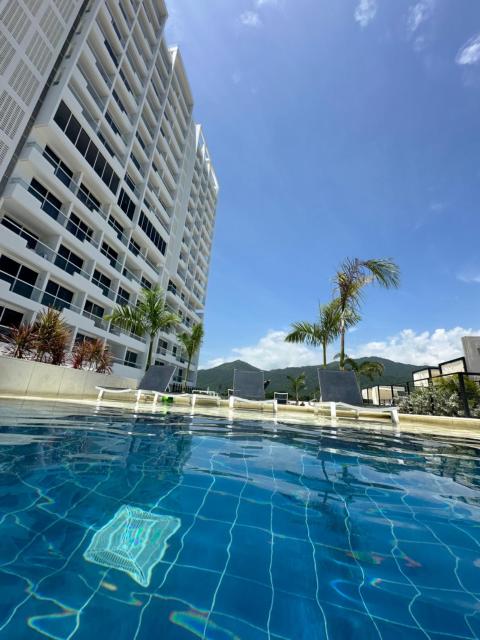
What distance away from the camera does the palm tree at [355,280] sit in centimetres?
1009

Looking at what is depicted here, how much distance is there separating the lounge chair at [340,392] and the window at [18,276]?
49.3ft

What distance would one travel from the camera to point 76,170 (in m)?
18.3

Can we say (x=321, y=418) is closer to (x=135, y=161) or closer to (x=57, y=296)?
(x=57, y=296)

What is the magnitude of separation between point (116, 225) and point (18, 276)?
10722 millimetres

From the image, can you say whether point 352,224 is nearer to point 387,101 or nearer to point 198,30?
point 387,101

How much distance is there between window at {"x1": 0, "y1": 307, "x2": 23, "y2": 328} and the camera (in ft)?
44.2

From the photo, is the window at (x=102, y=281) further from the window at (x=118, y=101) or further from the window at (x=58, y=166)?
the window at (x=118, y=101)

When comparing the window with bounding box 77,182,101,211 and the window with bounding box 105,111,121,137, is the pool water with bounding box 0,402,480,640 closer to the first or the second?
the window with bounding box 77,182,101,211

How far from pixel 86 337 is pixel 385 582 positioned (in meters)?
21.1

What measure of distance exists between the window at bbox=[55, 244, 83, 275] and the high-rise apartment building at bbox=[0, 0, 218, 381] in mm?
72

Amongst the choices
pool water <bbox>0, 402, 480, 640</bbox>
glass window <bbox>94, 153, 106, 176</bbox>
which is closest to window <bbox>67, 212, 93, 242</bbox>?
glass window <bbox>94, 153, 106, 176</bbox>

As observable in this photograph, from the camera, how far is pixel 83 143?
60.3 ft

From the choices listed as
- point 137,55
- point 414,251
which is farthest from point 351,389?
point 137,55

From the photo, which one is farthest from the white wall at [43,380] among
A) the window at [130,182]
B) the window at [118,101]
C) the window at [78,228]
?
the window at [118,101]
